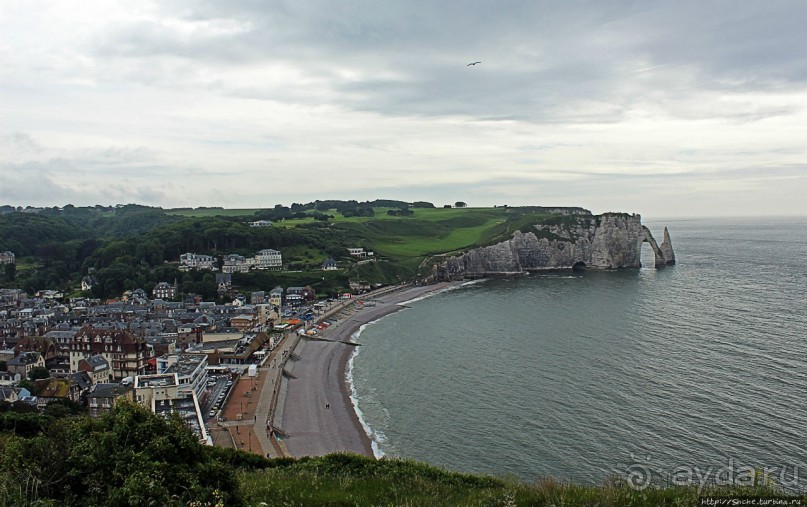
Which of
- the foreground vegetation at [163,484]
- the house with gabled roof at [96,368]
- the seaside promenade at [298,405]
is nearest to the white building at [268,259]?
the seaside promenade at [298,405]

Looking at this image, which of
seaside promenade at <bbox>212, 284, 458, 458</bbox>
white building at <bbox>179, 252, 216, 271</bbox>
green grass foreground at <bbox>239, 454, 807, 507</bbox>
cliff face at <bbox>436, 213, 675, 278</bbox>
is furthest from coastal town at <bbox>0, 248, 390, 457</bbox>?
cliff face at <bbox>436, 213, 675, 278</bbox>

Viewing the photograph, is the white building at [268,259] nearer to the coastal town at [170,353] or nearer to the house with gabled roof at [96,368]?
the coastal town at [170,353]

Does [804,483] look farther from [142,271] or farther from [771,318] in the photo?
[142,271]

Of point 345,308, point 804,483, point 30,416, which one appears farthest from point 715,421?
point 345,308

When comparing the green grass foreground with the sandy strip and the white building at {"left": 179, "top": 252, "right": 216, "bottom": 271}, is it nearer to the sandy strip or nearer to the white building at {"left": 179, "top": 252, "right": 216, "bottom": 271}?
the sandy strip

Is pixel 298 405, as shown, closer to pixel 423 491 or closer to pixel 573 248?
pixel 423 491

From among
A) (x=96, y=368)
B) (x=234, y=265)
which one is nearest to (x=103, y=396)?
(x=96, y=368)
